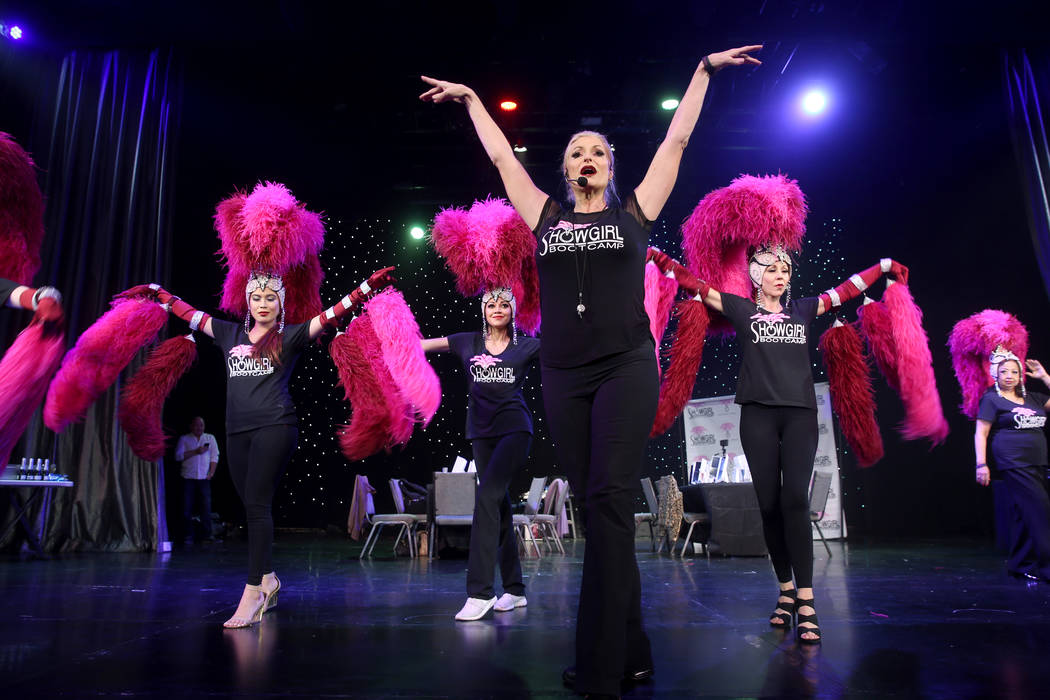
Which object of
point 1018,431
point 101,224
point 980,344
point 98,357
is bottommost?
point 1018,431

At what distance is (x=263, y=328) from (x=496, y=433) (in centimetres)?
132

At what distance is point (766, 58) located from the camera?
8.98 m

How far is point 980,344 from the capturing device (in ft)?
20.1

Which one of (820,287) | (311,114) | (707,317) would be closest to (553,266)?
(707,317)

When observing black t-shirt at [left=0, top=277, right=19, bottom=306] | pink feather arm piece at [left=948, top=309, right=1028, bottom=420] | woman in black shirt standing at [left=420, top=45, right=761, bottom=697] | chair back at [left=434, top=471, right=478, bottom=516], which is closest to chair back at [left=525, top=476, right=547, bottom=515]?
chair back at [left=434, top=471, right=478, bottom=516]

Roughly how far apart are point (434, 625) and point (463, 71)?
7.14 m

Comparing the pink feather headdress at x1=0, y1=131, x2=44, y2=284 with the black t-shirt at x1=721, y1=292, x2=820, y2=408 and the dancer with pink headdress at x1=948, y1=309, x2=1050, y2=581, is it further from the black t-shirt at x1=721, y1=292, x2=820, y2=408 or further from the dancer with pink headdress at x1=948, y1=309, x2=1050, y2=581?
the dancer with pink headdress at x1=948, y1=309, x2=1050, y2=581

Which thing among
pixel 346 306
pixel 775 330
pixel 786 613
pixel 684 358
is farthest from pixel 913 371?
pixel 346 306

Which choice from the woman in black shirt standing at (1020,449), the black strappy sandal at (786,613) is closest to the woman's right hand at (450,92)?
the black strappy sandal at (786,613)

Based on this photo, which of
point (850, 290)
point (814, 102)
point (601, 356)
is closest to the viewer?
point (601, 356)

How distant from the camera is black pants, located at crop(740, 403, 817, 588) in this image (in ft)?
10.9

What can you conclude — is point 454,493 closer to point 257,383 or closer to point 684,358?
point 257,383

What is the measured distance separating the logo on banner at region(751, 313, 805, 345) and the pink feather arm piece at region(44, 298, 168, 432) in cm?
313

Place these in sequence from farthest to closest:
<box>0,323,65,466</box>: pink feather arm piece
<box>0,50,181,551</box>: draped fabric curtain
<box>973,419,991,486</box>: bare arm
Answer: <box>0,50,181,551</box>: draped fabric curtain → <box>973,419,991,486</box>: bare arm → <box>0,323,65,466</box>: pink feather arm piece
